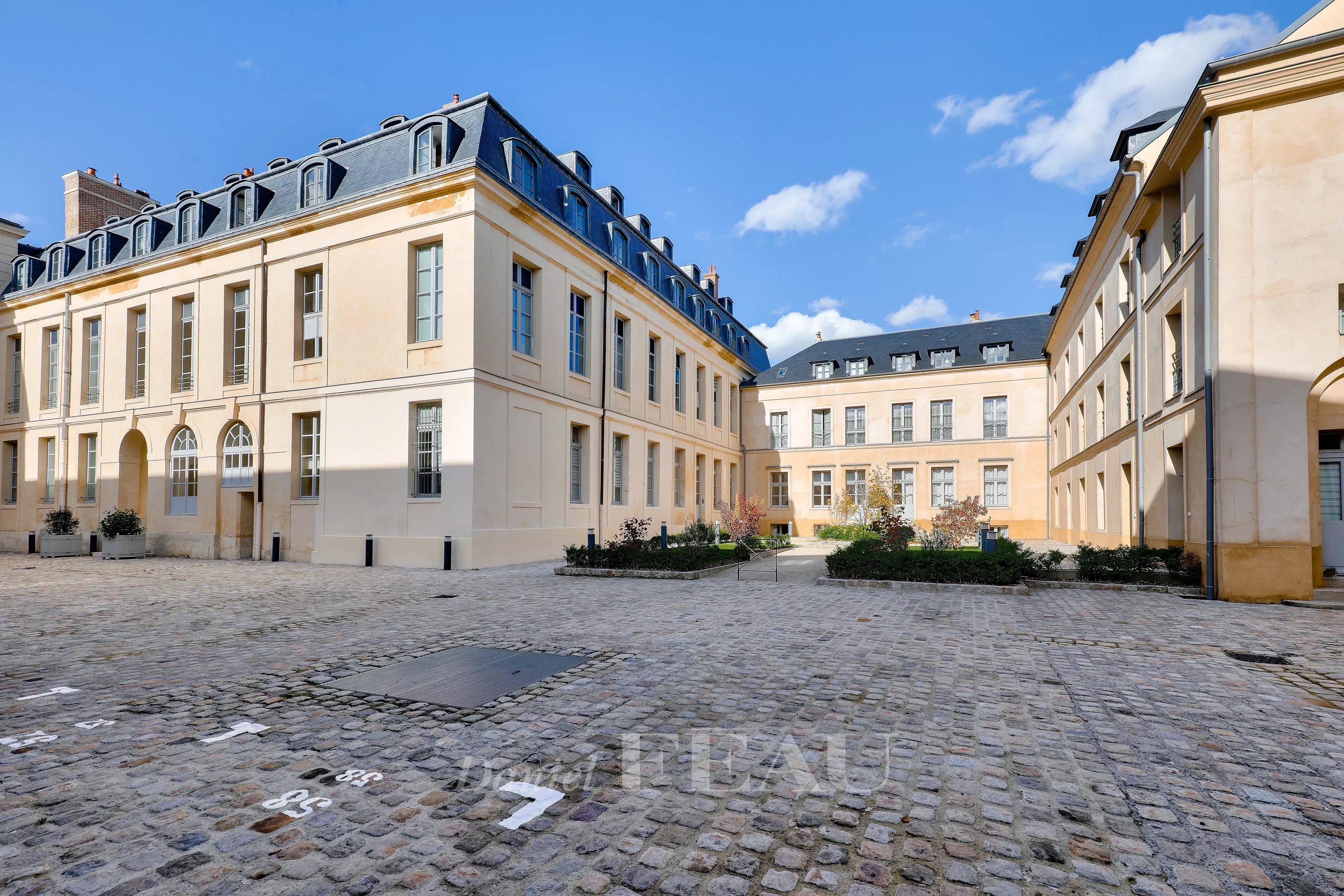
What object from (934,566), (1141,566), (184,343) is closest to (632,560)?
(934,566)

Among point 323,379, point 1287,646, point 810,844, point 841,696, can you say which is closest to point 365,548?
point 323,379

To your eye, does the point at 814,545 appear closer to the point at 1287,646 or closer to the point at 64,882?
the point at 1287,646

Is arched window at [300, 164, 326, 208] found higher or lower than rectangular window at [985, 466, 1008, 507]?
higher

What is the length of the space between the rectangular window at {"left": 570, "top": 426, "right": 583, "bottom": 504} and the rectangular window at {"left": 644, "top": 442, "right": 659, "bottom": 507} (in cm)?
474

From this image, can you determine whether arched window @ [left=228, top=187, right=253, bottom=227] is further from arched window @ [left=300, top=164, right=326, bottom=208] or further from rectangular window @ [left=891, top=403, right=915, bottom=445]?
rectangular window @ [left=891, top=403, right=915, bottom=445]

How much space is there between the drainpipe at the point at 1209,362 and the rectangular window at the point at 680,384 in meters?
19.8

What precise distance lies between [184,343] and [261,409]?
17.6 feet

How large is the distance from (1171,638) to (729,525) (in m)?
15.8

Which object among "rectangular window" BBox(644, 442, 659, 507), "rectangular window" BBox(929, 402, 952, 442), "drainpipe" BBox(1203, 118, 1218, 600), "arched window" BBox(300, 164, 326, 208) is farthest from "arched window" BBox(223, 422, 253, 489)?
"rectangular window" BBox(929, 402, 952, 442)

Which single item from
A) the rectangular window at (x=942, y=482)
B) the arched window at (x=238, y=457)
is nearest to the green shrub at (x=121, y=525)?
the arched window at (x=238, y=457)

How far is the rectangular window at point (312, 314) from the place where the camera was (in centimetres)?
1875

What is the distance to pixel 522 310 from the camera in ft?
60.9

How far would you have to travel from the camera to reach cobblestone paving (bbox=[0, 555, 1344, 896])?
8.77ft

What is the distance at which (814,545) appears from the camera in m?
26.2
